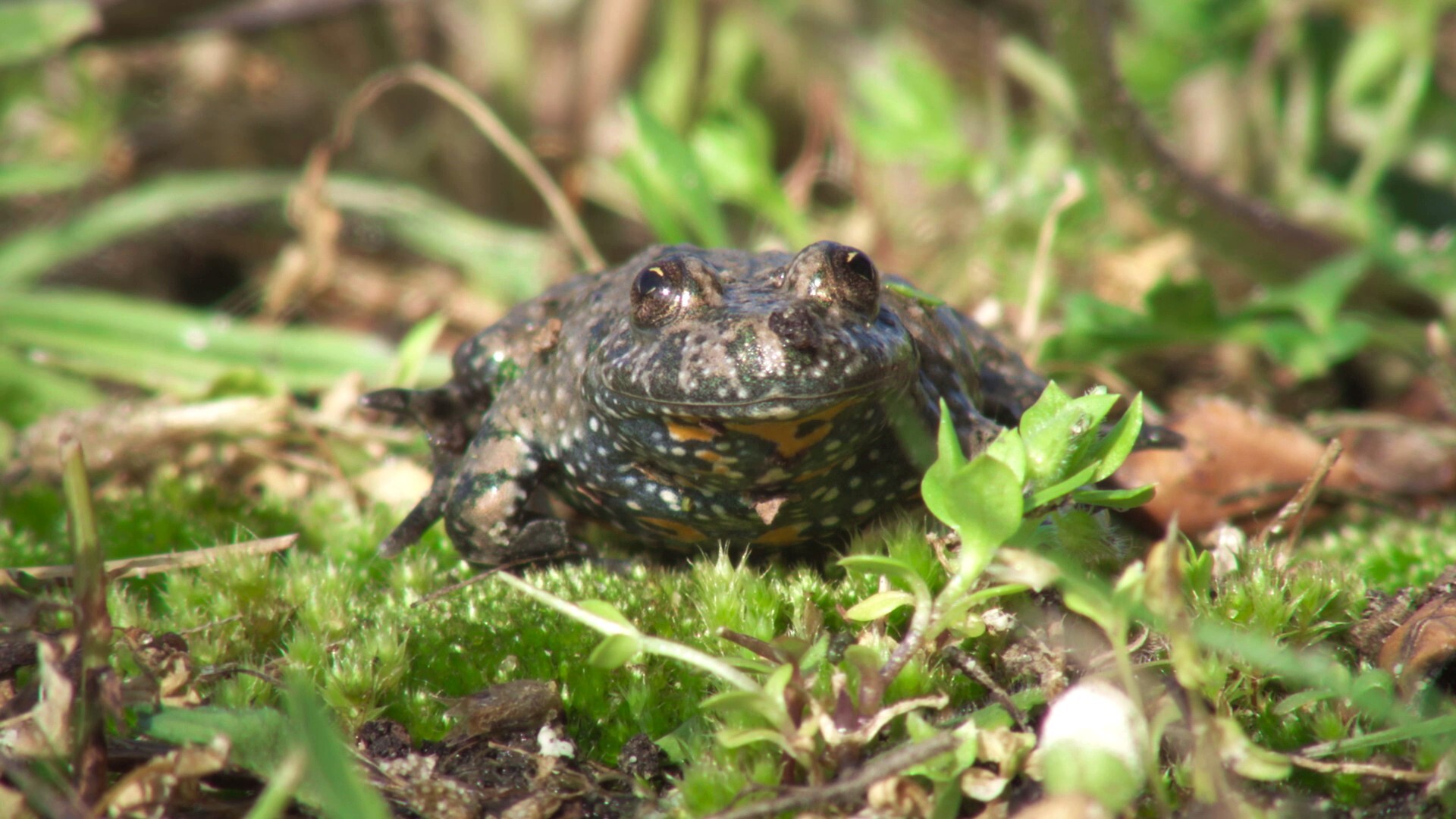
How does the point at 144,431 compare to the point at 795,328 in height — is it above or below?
below

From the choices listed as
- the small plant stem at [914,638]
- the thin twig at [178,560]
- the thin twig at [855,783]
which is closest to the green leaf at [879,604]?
the small plant stem at [914,638]

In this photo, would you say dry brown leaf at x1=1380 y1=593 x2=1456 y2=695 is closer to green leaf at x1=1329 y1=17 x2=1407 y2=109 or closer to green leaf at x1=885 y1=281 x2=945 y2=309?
green leaf at x1=885 y1=281 x2=945 y2=309

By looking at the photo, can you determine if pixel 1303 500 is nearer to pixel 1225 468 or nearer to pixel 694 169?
pixel 1225 468

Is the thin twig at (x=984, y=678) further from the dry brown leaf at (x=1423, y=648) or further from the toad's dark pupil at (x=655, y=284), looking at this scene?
the toad's dark pupil at (x=655, y=284)

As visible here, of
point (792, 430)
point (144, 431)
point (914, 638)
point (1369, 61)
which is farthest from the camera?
point (1369, 61)

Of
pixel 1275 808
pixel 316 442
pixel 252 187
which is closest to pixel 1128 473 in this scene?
pixel 1275 808

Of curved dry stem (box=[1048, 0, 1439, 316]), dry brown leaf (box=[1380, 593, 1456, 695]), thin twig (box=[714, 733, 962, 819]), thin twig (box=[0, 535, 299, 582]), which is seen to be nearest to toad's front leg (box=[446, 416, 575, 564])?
thin twig (box=[0, 535, 299, 582])

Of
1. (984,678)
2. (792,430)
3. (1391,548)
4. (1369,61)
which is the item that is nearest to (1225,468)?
(1391,548)
